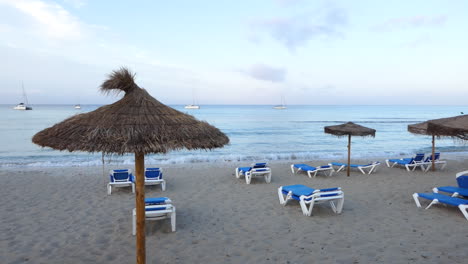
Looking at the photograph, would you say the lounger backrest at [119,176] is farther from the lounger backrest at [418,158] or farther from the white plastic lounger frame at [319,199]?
the lounger backrest at [418,158]

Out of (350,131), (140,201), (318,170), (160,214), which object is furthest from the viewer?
(318,170)

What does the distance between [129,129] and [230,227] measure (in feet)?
10.7

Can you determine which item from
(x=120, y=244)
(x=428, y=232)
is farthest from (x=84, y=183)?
(x=428, y=232)

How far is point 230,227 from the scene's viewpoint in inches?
217

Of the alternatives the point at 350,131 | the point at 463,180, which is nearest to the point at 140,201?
the point at 463,180

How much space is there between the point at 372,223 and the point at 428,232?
0.89m

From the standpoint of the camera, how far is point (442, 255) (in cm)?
425

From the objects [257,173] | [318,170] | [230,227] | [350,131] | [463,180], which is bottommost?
[230,227]

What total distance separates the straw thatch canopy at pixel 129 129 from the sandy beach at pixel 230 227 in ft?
6.66

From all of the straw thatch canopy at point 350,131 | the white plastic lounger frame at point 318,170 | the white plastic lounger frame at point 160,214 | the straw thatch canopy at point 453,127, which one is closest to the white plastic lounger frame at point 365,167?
the white plastic lounger frame at point 318,170

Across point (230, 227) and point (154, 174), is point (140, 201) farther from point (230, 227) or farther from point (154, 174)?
point (154, 174)

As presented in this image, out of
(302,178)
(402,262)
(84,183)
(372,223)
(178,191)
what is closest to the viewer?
(402,262)

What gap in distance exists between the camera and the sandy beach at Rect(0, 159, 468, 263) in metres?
4.36

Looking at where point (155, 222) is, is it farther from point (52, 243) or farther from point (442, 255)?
point (442, 255)
